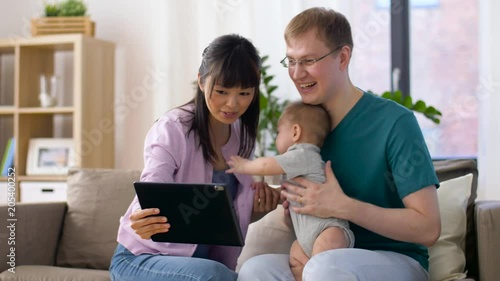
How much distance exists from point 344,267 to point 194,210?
405mm

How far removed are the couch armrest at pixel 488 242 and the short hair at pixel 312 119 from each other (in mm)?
591

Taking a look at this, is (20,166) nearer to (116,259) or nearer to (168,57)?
(168,57)

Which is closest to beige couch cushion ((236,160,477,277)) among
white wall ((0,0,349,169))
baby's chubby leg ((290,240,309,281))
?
baby's chubby leg ((290,240,309,281))

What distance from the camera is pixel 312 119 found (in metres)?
1.92

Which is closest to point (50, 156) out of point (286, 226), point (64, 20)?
point (64, 20)

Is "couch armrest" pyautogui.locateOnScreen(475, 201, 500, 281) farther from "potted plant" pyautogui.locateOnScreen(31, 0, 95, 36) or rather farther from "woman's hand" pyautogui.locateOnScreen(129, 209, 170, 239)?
"potted plant" pyautogui.locateOnScreen(31, 0, 95, 36)

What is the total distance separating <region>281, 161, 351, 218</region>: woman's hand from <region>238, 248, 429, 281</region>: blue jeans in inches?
4.5

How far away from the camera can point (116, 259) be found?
79.4 inches

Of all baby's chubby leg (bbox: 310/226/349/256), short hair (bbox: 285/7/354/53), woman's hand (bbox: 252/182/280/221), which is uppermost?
short hair (bbox: 285/7/354/53)

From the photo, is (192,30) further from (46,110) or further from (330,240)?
(330,240)

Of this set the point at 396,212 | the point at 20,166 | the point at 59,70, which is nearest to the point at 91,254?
the point at 396,212

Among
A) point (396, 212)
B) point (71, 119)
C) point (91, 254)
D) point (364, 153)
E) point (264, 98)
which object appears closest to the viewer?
point (396, 212)

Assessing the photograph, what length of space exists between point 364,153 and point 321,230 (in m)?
0.24

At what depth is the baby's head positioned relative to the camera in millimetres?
1907
